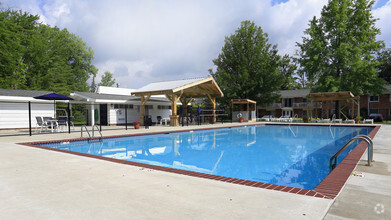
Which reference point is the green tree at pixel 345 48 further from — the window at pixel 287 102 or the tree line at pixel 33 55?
the tree line at pixel 33 55

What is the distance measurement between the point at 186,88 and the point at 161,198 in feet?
59.7

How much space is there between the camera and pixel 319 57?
99.6 feet

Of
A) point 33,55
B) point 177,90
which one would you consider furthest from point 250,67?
point 33,55

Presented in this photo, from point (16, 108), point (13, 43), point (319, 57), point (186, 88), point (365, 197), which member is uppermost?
point (13, 43)

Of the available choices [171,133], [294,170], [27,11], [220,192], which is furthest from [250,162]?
[27,11]

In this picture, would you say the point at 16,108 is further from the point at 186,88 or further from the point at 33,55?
the point at 33,55

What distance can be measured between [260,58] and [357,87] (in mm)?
11670

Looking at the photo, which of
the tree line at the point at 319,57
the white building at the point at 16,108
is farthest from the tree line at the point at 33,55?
the tree line at the point at 319,57

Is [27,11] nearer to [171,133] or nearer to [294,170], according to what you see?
[171,133]

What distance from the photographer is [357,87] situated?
2844 cm

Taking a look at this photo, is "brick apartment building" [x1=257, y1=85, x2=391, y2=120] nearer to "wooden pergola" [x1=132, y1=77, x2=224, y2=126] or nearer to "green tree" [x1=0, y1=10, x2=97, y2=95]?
"wooden pergola" [x1=132, y1=77, x2=224, y2=126]

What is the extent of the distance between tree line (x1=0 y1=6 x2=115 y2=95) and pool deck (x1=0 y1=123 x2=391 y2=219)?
2585 cm

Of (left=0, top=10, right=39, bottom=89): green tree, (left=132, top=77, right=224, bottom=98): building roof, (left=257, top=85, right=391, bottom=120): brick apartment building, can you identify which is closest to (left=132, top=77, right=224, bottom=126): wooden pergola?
(left=132, top=77, right=224, bottom=98): building roof

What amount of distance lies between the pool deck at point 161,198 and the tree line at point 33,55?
25.9 m
